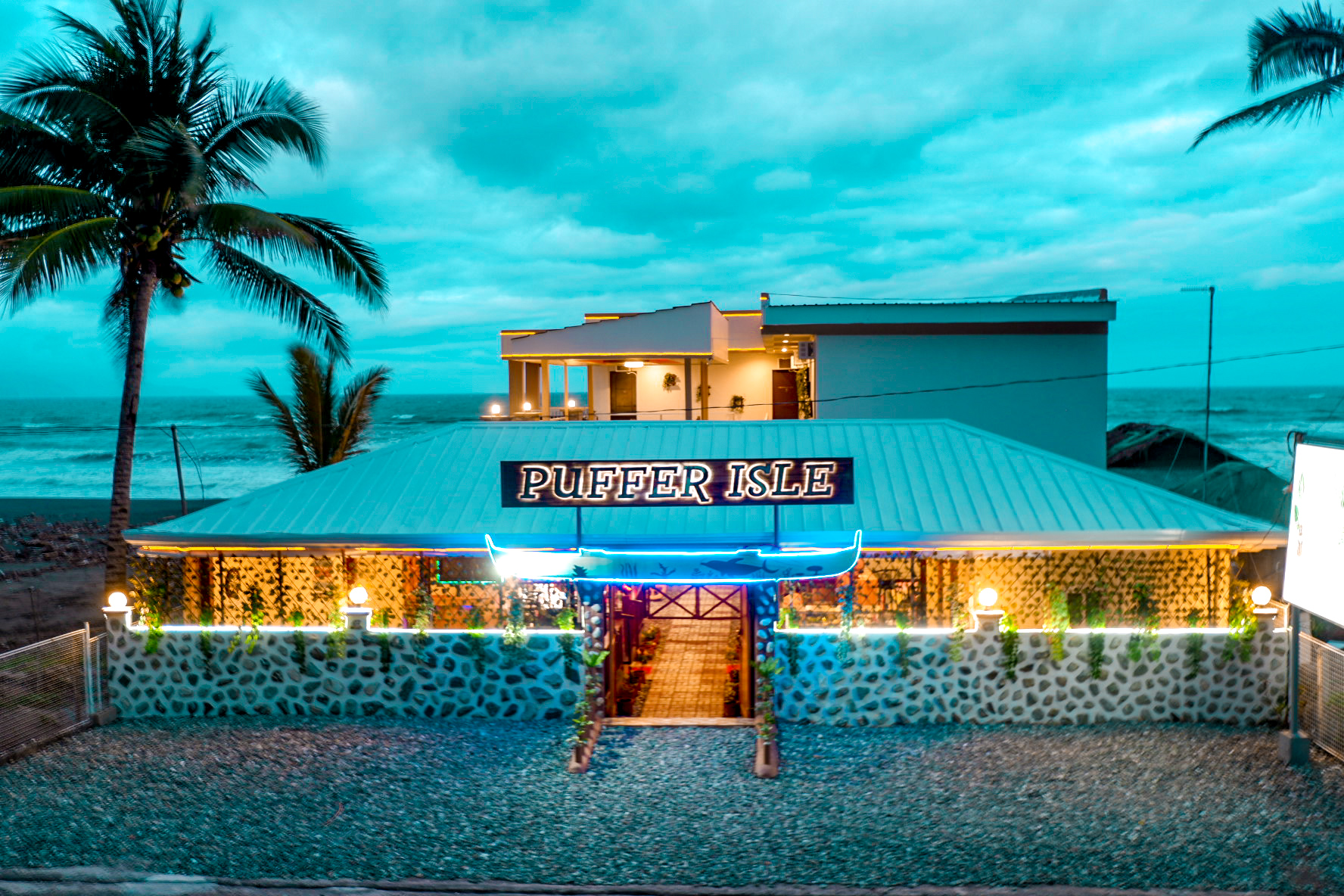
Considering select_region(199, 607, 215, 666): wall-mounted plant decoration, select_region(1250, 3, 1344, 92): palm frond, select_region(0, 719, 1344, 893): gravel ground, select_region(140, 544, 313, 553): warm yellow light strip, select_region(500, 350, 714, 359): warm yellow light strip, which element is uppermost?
select_region(1250, 3, 1344, 92): palm frond

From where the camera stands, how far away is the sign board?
10.8m

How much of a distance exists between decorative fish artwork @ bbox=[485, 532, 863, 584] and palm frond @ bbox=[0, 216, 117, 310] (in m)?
7.92

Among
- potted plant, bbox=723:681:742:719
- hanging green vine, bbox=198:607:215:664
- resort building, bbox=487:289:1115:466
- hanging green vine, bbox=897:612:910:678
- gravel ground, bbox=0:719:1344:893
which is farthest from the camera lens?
resort building, bbox=487:289:1115:466

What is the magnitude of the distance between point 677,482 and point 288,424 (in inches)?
560

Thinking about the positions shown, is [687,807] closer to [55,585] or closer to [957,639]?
[957,639]

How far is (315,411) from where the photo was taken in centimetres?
2150

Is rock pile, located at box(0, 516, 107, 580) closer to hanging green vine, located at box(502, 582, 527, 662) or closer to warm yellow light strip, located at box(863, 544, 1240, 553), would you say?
hanging green vine, located at box(502, 582, 527, 662)

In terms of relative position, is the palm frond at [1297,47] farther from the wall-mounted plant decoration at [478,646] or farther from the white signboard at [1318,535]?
the wall-mounted plant decoration at [478,646]

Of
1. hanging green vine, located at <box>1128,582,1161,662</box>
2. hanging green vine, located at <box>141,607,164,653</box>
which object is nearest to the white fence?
hanging green vine, located at <box>141,607,164,653</box>

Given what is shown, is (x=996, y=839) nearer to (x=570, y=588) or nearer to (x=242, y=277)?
(x=570, y=588)

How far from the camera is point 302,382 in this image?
2148cm

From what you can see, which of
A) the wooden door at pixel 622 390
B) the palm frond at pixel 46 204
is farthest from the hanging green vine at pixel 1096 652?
the palm frond at pixel 46 204

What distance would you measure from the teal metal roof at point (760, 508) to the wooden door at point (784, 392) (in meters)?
9.12

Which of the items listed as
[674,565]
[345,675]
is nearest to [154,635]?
[345,675]
